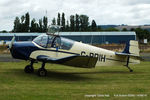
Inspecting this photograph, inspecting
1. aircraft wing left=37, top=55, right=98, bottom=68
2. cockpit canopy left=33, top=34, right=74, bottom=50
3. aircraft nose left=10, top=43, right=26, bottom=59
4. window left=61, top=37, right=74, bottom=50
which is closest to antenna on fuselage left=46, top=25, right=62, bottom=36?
cockpit canopy left=33, top=34, right=74, bottom=50

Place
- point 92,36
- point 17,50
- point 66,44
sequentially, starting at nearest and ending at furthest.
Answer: point 17,50
point 66,44
point 92,36

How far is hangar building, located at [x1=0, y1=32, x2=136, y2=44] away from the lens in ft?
214

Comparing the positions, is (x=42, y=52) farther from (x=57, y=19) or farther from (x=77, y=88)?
(x=57, y=19)

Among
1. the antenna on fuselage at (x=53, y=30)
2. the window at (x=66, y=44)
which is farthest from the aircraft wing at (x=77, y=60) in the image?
the antenna on fuselage at (x=53, y=30)

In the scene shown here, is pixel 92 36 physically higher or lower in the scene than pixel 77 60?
lower

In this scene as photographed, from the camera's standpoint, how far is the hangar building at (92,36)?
65375mm

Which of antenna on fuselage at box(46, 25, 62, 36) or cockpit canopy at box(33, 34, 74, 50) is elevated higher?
antenna on fuselage at box(46, 25, 62, 36)

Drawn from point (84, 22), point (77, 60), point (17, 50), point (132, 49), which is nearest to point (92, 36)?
point (84, 22)

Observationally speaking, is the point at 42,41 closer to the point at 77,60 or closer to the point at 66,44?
the point at 66,44

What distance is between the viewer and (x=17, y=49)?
12234 millimetres

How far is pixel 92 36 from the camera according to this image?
66.3 meters

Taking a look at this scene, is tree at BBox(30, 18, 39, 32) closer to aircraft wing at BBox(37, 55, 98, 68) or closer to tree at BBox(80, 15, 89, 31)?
tree at BBox(80, 15, 89, 31)

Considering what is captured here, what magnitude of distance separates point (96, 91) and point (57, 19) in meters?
87.7

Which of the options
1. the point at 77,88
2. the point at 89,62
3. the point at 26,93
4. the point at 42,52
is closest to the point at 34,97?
the point at 26,93
